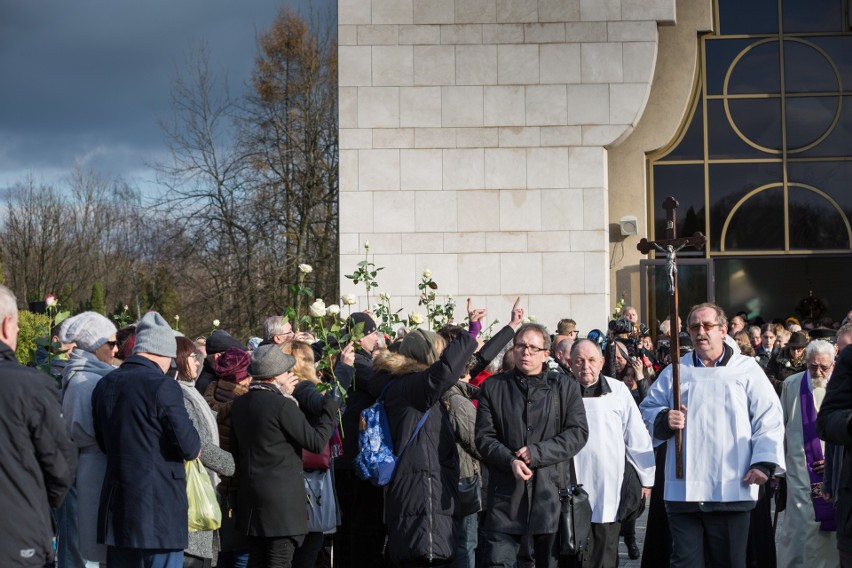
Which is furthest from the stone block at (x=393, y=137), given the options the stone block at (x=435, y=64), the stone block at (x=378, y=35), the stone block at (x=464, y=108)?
the stone block at (x=378, y=35)

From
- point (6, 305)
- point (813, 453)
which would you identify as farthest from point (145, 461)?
point (813, 453)

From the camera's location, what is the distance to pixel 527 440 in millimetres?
7234

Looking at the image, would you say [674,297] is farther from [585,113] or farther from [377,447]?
[585,113]

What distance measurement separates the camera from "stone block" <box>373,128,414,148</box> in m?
19.5

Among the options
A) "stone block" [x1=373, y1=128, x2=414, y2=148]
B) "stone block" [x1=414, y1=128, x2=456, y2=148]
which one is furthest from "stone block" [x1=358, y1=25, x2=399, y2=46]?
"stone block" [x1=414, y1=128, x2=456, y2=148]

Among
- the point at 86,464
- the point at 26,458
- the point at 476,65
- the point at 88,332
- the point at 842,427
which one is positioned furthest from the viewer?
the point at 476,65

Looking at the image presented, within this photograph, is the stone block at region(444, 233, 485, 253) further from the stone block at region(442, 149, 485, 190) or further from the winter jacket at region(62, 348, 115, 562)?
the winter jacket at region(62, 348, 115, 562)

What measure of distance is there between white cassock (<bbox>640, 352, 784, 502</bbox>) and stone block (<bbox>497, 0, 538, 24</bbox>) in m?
12.9

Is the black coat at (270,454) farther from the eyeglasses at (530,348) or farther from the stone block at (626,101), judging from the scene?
the stone block at (626,101)

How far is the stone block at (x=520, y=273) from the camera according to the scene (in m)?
19.2

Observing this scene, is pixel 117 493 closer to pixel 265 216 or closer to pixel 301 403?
pixel 301 403

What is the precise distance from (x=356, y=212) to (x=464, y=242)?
1.91 meters

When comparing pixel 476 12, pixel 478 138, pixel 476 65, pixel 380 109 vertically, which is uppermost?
pixel 476 12

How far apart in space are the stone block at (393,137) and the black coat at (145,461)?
1368 cm
